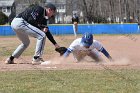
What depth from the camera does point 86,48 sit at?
11523 millimetres

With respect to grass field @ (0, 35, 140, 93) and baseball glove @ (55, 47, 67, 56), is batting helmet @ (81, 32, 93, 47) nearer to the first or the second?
baseball glove @ (55, 47, 67, 56)

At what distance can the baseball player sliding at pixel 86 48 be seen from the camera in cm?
1132

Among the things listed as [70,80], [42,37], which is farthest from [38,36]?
[70,80]

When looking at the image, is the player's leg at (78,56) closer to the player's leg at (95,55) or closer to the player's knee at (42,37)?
the player's leg at (95,55)

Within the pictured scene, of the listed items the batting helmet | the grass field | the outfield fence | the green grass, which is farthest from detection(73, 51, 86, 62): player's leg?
the outfield fence

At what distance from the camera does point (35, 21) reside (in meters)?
11.0

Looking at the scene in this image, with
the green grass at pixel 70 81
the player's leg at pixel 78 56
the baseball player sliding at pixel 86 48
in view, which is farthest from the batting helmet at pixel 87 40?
the green grass at pixel 70 81

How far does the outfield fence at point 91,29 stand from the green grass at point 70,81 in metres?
32.4

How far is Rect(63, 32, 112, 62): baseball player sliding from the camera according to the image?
11.3 metres

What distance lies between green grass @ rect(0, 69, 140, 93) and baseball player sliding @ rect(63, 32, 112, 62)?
2.07 metres

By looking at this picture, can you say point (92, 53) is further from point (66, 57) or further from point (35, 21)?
point (35, 21)

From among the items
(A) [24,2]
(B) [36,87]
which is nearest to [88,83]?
(B) [36,87]

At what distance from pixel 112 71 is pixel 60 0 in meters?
105

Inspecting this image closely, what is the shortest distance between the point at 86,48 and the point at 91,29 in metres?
31.8
